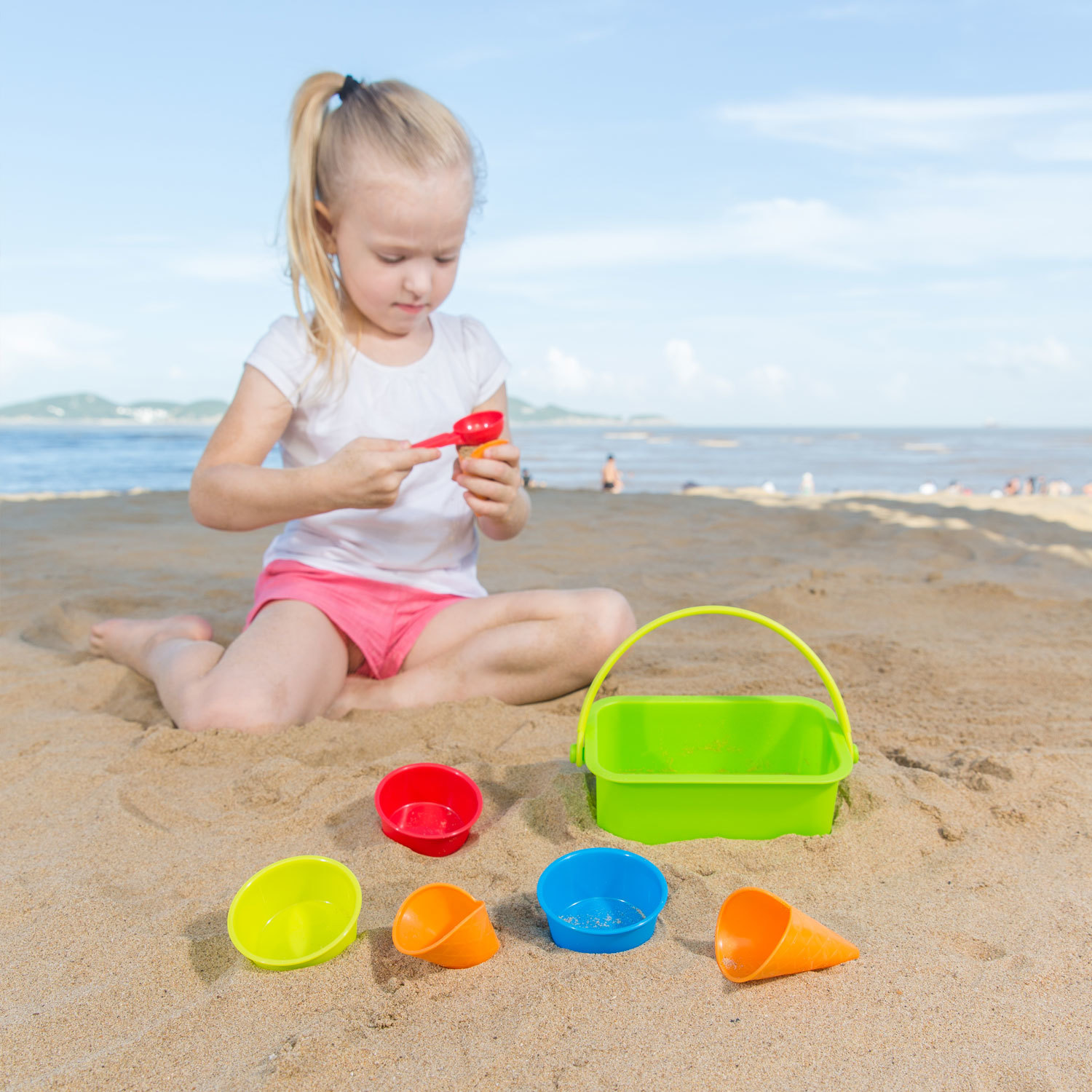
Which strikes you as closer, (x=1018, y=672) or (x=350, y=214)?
(x=350, y=214)

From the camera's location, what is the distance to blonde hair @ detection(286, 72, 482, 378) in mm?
1880

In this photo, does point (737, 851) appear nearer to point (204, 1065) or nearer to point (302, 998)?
point (302, 998)

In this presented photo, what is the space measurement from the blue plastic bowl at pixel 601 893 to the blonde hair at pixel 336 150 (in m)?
1.40

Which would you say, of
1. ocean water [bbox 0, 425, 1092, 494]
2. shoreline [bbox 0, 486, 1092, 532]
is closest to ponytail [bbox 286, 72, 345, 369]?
shoreline [bbox 0, 486, 1092, 532]

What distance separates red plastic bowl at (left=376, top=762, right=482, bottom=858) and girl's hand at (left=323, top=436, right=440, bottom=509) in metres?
0.63

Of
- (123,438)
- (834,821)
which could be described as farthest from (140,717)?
(123,438)

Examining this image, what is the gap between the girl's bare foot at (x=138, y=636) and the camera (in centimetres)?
228

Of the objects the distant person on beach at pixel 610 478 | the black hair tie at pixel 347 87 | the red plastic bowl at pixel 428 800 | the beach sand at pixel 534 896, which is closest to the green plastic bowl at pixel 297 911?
the beach sand at pixel 534 896

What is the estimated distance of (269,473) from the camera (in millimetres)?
1875

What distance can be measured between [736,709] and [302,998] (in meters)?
0.92

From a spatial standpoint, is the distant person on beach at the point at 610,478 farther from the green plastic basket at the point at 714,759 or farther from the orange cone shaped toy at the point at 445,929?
the orange cone shaped toy at the point at 445,929

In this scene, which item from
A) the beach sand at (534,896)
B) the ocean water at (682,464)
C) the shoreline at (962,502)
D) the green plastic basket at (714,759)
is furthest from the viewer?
the ocean water at (682,464)

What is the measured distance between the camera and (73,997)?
1001 millimetres

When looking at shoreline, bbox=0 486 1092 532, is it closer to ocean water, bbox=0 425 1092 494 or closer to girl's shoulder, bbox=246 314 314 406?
ocean water, bbox=0 425 1092 494
